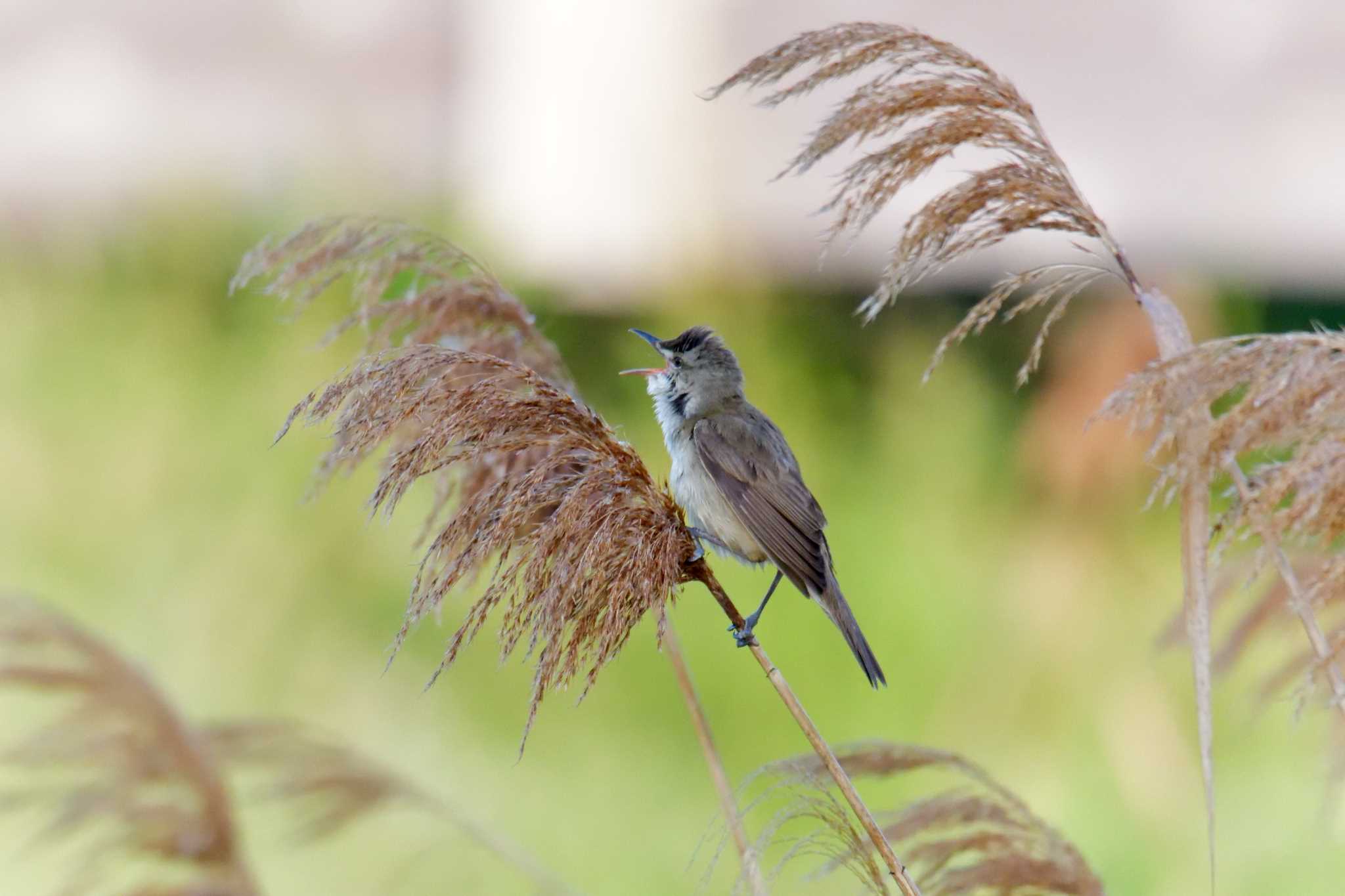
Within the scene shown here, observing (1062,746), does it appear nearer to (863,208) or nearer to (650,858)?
(650,858)

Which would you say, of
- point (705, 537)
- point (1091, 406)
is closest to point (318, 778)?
point (705, 537)

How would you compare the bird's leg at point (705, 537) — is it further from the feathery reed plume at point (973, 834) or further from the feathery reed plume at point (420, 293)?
the feathery reed plume at point (973, 834)

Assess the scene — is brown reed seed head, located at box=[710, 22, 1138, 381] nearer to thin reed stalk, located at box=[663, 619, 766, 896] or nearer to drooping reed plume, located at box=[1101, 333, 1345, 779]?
drooping reed plume, located at box=[1101, 333, 1345, 779]

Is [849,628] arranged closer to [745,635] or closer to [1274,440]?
[745,635]

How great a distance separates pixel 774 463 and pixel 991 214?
33.9 inches

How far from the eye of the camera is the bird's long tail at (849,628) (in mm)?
2090

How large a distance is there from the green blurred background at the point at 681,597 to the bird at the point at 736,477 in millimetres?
1959

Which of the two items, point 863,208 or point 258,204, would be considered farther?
point 258,204

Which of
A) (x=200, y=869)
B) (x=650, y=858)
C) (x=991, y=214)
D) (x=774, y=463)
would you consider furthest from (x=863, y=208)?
(x=650, y=858)

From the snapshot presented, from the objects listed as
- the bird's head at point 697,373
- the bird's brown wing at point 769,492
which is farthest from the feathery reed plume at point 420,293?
the bird's head at point 697,373

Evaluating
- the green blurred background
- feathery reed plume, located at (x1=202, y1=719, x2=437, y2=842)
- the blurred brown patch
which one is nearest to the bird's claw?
feathery reed plume, located at (x1=202, y1=719, x2=437, y2=842)

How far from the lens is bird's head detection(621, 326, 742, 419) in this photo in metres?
2.71

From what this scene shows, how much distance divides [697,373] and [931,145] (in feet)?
3.54

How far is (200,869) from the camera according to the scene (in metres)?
1.69
